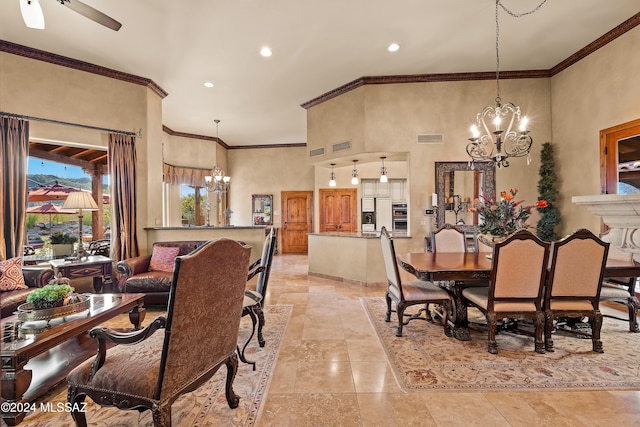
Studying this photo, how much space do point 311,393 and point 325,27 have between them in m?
4.03

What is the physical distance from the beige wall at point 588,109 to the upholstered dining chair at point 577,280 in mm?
2133

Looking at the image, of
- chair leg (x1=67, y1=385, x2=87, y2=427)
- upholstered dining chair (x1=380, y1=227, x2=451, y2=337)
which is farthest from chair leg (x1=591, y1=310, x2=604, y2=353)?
chair leg (x1=67, y1=385, x2=87, y2=427)

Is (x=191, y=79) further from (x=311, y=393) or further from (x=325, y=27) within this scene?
(x=311, y=393)

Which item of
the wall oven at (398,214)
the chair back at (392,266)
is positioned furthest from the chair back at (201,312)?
the wall oven at (398,214)

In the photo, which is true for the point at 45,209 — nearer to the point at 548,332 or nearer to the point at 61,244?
the point at 61,244

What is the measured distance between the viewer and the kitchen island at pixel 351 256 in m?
5.66

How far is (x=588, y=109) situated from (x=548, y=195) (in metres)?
1.32

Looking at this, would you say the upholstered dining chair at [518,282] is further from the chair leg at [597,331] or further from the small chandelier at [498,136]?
the small chandelier at [498,136]

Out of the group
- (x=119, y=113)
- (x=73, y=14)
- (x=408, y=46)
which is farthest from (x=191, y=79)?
(x=408, y=46)

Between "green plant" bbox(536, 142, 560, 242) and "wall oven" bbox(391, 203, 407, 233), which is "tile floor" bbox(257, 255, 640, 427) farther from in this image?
"wall oven" bbox(391, 203, 407, 233)

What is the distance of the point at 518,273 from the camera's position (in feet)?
9.68

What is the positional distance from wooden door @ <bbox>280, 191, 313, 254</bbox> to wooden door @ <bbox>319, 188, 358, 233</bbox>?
4.63 ft

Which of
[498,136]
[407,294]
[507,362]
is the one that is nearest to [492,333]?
[507,362]

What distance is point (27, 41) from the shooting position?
429cm
